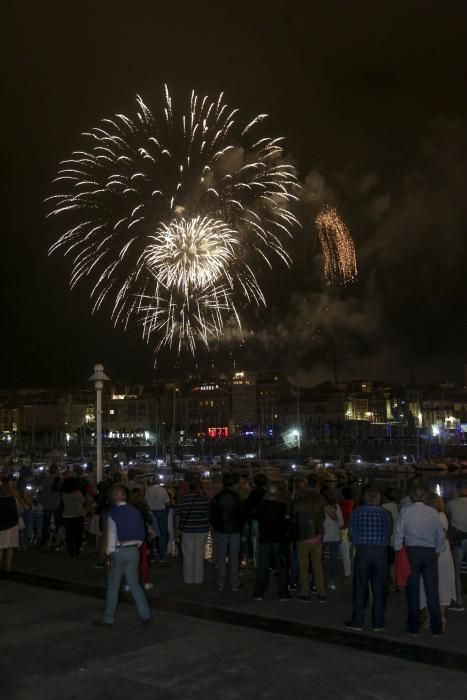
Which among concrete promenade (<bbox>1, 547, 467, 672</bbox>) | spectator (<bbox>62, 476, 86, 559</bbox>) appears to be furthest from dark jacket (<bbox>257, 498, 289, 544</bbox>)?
spectator (<bbox>62, 476, 86, 559</bbox>)

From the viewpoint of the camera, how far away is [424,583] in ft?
24.0

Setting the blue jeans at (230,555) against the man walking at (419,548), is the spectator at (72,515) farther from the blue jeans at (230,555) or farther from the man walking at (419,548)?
the man walking at (419,548)

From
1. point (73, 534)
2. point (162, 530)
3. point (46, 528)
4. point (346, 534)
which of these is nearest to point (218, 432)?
point (46, 528)

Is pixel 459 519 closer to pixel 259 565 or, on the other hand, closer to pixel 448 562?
pixel 448 562

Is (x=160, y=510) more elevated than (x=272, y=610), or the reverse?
(x=160, y=510)

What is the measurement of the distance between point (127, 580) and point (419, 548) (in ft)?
9.63

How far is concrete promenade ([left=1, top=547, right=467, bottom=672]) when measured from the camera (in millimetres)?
6734

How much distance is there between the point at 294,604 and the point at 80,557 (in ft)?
15.0

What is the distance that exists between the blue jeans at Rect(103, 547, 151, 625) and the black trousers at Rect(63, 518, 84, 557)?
461cm

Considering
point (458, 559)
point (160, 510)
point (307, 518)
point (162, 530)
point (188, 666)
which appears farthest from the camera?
point (160, 510)

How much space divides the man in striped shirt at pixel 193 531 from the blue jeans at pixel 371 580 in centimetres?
276

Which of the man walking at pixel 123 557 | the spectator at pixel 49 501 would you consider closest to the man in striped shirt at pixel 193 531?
the man walking at pixel 123 557

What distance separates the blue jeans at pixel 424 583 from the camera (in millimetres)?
7223

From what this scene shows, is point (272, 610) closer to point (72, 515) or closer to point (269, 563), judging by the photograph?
point (269, 563)
